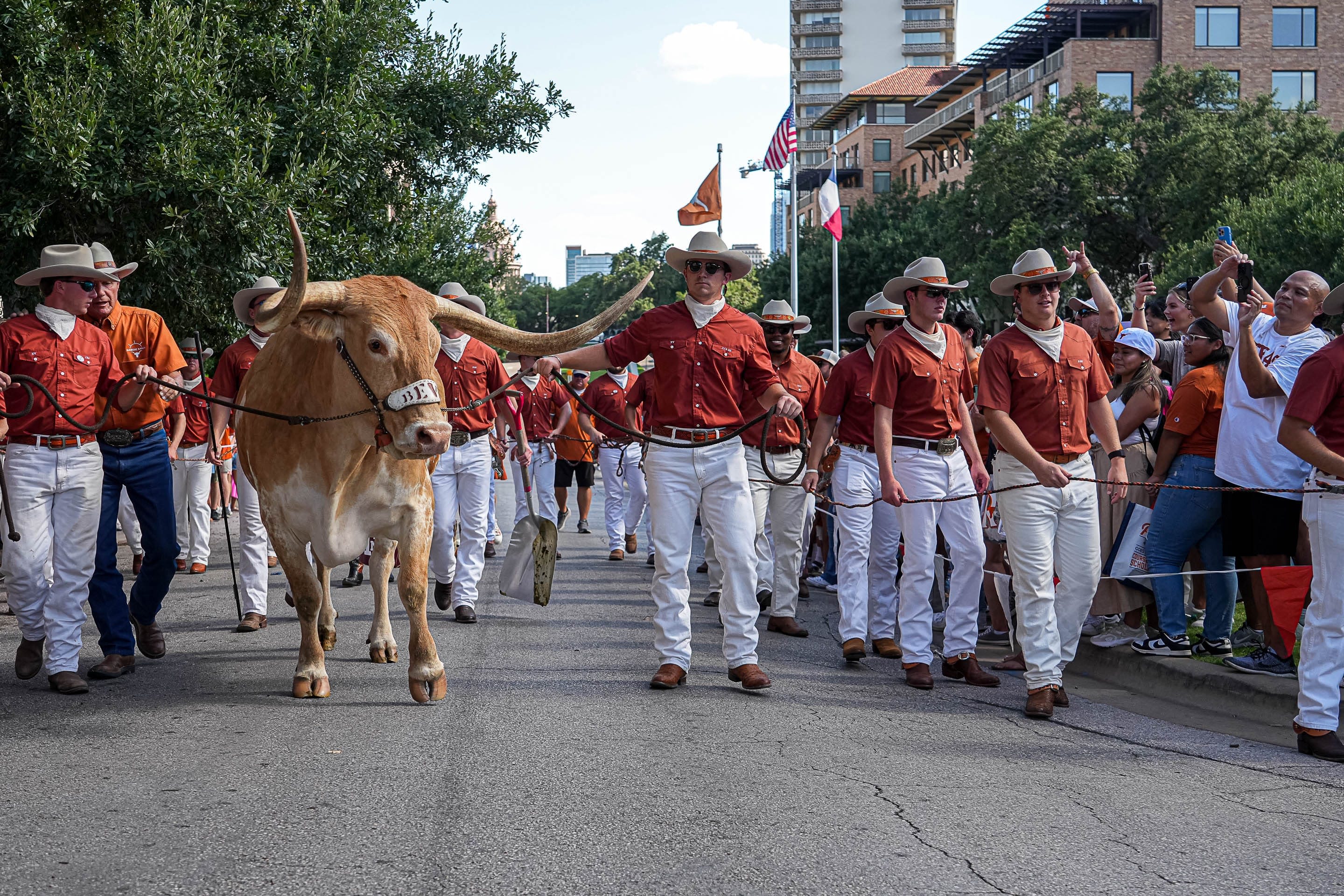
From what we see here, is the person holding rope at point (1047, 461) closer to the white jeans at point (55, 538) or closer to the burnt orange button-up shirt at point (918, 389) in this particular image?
the burnt orange button-up shirt at point (918, 389)

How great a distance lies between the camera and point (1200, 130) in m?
43.2

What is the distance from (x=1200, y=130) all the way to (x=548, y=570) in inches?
1575

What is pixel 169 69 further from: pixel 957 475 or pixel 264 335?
pixel 957 475

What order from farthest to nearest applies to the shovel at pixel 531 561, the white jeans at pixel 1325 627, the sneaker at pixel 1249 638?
the shovel at pixel 531 561, the sneaker at pixel 1249 638, the white jeans at pixel 1325 627

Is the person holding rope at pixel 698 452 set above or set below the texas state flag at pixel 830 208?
below

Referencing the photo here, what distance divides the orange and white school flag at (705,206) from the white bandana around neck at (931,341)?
9.53 ft

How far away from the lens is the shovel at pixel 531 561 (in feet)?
29.6

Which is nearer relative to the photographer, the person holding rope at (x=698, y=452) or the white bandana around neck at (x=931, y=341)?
the person holding rope at (x=698, y=452)

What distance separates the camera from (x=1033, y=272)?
24.9ft

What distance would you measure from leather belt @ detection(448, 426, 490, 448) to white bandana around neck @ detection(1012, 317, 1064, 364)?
4.63 meters

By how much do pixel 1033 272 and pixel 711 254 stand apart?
1808 millimetres

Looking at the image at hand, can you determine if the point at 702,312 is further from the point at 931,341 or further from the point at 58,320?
the point at 58,320

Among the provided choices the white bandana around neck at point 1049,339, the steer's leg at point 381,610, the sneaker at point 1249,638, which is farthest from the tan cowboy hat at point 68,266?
the sneaker at point 1249,638

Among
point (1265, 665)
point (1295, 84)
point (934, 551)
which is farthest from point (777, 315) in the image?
point (1295, 84)
